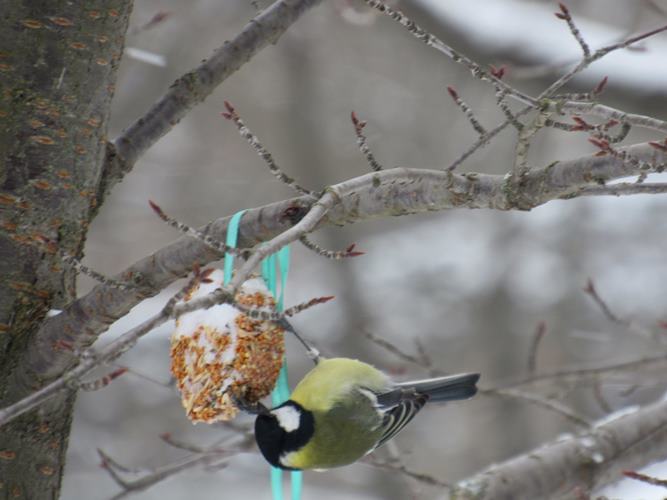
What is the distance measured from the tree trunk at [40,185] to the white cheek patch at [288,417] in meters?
0.56

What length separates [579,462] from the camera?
2885mm

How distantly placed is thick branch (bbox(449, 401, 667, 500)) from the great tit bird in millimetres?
285

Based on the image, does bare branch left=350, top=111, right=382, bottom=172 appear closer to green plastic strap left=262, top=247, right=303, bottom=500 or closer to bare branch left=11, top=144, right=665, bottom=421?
bare branch left=11, top=144, right=665, bottom=421

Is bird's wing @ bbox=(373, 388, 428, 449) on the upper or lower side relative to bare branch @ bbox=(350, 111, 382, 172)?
lower

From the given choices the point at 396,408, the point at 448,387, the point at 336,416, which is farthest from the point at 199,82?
the point at 448,387

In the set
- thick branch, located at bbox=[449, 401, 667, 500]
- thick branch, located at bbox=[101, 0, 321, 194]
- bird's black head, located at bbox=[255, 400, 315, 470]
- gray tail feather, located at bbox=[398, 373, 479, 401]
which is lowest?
thick branch, located at bbox=[449, 401, 667, 500]

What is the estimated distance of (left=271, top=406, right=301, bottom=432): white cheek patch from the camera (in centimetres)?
226

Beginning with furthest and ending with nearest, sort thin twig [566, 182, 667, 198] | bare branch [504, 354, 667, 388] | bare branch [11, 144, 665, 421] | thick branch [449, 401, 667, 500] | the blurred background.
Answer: the blurred background, bare branch [504, 354, 667, 388], thick branch [449, 401, 667, 500], bare branch [11, 144, 665, 421], thin twig [566, 182, 667, 198]

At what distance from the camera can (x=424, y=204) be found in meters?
1.80

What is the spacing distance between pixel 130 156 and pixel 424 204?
766mm

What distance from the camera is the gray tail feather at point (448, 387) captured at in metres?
2.73

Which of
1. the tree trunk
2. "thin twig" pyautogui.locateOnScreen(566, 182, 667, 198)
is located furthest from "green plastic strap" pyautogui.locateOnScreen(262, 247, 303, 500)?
"thin twig" pyautogui.locateOnScreen(566, 182, 667, 198)

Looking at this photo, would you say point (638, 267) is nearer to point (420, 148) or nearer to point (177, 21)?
point (420, 148)

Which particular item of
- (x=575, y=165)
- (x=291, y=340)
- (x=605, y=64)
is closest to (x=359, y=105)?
(x=291, y=340)
